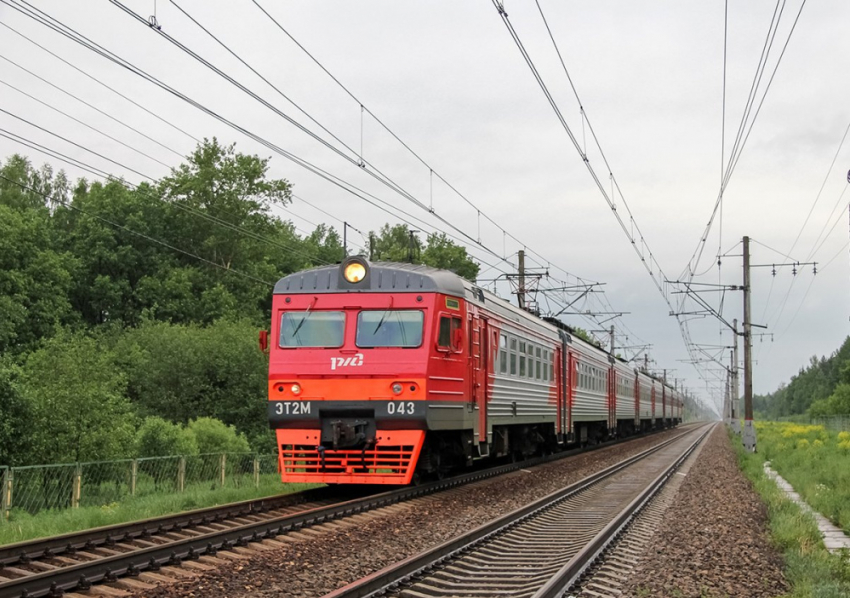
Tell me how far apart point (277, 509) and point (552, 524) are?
11.8ft

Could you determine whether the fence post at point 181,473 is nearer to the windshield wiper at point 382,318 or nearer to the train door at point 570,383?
the windshield wiper at point 382,318

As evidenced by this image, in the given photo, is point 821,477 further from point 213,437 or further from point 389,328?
point 213,437

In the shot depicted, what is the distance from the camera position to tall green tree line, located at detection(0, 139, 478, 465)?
72.6ft

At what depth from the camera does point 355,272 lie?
15.2m

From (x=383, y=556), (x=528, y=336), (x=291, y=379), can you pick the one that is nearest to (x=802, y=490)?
(x=528, y=336)

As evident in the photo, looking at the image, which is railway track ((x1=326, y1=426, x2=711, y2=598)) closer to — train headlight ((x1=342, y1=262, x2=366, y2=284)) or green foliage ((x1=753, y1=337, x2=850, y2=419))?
train headlight ((x1=342, y1=262, x2=366, y2=284))

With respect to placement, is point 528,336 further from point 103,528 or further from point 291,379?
point 103,528

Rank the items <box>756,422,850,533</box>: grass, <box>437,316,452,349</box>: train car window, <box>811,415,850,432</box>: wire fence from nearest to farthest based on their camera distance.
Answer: <box>756,422,850,533</box>: grass
<box>437,316,452,349</box>: train car window
<box>811,415,850,432</box>: wire fence

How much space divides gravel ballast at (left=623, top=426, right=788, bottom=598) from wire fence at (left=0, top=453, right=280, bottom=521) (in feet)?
26.0

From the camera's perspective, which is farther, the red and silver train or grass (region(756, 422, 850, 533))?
the red and silver train

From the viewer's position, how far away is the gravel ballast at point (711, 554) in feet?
27.0

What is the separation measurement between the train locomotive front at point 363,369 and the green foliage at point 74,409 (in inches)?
331

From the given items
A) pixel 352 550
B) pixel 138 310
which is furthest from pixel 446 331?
pixel 138 310

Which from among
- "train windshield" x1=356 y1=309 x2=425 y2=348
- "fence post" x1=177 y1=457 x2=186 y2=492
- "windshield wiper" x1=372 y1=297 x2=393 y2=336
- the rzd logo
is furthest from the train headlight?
"fence post" x1=177 y1=457 x2=186 y2=492
